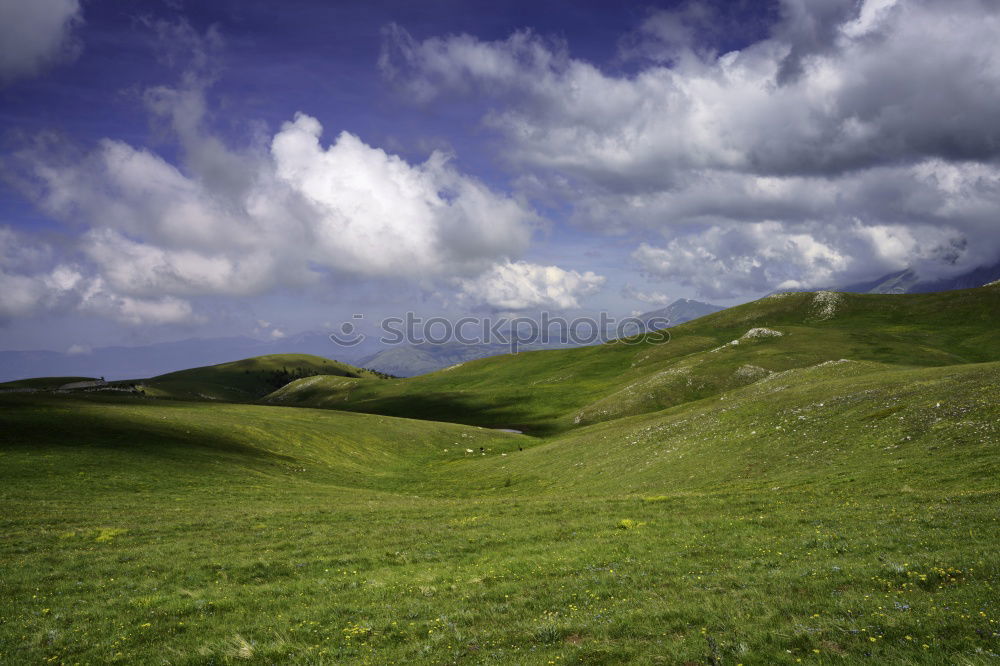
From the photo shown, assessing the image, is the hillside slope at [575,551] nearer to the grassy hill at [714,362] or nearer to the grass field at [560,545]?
the grass field at [560,545]

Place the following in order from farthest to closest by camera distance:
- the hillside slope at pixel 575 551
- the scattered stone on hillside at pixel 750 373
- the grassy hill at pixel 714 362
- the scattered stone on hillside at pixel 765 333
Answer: the scattered stone on hillside at pixel 765 333
the grassy hill at pixel 714 362
the scattered stone on hillside at pixel 750 373
the hillside slope at pixel 575 551

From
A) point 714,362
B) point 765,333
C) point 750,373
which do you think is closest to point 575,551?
point 750,373

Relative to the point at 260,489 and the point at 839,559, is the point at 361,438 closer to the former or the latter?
the point at 260,489

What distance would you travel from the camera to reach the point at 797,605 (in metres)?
13.3

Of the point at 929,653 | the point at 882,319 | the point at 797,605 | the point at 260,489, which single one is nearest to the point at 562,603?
the point at 797,605

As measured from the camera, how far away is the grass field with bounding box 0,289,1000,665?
1276 cm

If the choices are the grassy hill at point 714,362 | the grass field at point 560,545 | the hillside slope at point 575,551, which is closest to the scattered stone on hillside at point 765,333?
the grassy hill at point 714,362

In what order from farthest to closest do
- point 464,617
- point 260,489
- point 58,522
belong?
1. point 260,489
2. point 58,522
3. point 464,617

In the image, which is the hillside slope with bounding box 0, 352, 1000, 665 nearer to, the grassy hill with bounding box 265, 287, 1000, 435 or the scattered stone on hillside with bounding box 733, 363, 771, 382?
the scattered stone on hillside with bounding box 733, 363, 771, 382

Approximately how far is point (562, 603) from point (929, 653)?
921 cm

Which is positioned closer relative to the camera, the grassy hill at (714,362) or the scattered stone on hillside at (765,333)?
the grassy hill at (714,362)

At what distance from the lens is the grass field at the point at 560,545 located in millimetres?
12758

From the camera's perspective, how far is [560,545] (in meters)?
23.9

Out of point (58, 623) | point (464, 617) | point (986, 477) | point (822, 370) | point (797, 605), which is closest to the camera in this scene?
point (797, 605)
